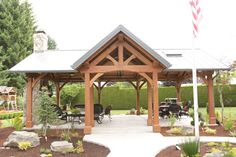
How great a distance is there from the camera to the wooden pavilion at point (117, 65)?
1270 cm

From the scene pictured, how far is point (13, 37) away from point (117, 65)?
23592 millimetres

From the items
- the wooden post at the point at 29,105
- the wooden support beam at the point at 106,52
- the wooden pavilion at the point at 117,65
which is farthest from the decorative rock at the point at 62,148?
the wooden post at the point at 29,105

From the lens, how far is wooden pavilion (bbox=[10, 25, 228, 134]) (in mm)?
12703

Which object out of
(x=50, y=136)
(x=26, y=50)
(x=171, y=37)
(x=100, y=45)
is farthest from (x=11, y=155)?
(x=171, y=37)

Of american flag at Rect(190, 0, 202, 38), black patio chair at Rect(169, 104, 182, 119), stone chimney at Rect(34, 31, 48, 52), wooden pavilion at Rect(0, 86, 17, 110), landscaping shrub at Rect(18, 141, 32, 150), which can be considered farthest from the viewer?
wooden pavilion at Rect(0, 86, 17, 110)

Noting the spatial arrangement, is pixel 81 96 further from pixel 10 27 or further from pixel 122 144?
pixel 122 144

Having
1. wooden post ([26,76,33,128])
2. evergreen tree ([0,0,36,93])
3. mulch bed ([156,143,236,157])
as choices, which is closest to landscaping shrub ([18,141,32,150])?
mulch bed ([156,143,236,157])

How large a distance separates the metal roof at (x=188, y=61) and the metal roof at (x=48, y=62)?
5.24 meters

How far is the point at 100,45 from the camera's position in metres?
12.5

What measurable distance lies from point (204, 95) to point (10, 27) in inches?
845

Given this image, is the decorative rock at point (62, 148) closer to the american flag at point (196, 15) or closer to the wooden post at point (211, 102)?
the american flag at point (196, 15)

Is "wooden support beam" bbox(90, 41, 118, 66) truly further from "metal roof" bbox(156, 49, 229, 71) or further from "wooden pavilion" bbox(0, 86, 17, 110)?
"wooden pavilion" bbox(0, 86, 17, 110)

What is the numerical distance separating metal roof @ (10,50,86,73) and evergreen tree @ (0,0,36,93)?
15.1m

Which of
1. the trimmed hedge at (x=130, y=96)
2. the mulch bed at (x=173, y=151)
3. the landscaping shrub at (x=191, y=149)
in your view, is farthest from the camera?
the trimmed hedge at (x=130, y=96)
